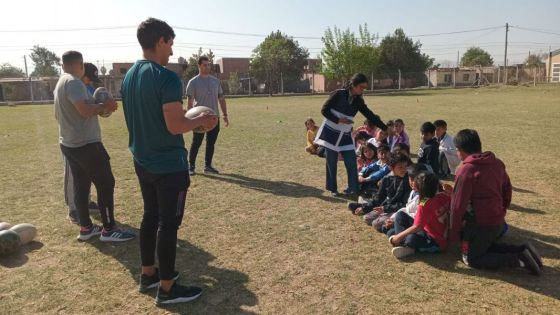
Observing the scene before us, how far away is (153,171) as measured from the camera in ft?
11.0

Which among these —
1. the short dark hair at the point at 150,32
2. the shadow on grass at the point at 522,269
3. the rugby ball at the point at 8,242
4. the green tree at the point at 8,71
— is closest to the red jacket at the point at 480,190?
the shadow on grass at the point at 522,269

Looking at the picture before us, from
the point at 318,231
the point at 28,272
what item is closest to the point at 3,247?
the point at 28,272

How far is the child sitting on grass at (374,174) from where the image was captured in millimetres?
6680

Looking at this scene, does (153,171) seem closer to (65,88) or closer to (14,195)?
(65,88)

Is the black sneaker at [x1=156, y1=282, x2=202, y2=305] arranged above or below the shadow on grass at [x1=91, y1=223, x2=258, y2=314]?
above

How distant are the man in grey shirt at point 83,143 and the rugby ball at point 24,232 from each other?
534 mm

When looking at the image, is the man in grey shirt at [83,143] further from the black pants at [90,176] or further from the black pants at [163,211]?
the black pants at [163,211]

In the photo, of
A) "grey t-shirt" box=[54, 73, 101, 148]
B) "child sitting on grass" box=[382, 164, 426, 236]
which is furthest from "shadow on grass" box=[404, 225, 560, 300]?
"grey t-shirt" box=[54, 73, 101, 148]

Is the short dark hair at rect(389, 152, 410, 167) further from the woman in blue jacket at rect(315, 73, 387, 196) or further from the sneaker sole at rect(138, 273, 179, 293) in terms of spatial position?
the sneaker sole at rect(138, 273, 179, 293)

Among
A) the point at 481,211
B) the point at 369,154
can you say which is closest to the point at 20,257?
the point at 481,211

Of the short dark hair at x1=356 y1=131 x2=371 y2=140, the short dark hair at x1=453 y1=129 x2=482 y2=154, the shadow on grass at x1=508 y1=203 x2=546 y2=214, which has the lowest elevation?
the shadow on grass at x1=508 y1=203 x2=546 y2=214

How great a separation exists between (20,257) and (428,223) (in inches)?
176

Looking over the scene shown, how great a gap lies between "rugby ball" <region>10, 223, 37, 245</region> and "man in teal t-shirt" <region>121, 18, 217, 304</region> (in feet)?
7.38

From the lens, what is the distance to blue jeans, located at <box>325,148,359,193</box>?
6.64 m
